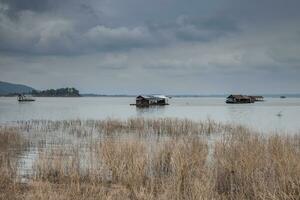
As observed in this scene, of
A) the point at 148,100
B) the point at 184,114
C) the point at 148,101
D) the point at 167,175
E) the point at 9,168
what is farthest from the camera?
the point at 148,100

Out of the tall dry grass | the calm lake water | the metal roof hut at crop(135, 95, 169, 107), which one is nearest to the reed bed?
the tall dry grass

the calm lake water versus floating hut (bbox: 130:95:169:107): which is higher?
floating hut (bbox: 130:95:169:107)

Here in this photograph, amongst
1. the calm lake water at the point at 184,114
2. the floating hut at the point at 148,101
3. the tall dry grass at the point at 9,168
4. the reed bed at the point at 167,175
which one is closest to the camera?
the reed bed at the point at 167,175

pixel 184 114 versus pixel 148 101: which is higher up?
pixel 148 101

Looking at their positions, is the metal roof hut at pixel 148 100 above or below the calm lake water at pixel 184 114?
above

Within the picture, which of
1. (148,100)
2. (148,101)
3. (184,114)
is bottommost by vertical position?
(184,114)

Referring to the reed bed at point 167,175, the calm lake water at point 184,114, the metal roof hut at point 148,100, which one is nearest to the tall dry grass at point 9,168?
the reed bed at point 167,175

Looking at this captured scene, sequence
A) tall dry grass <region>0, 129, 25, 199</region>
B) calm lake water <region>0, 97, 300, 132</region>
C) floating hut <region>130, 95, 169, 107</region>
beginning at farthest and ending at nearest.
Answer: floating hut <region>130, 95, 169, 107</region> < calm lake water <region>0, 97, 300, 132</region> < tall dry grass <region>0, 129, 25, 199</region>

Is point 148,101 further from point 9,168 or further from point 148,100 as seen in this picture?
point 9,168

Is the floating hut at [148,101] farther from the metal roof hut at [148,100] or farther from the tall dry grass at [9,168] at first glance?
the tall dry grass at [9,168]

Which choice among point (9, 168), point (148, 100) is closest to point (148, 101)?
point (148, 100)

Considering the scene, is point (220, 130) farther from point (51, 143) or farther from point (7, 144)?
point (7, 144)

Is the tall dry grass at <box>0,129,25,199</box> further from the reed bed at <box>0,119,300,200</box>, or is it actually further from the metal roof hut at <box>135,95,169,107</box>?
the metal roof hut at <box>135,95,169,107</box>

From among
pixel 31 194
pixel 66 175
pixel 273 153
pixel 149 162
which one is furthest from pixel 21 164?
pixel 273 153
